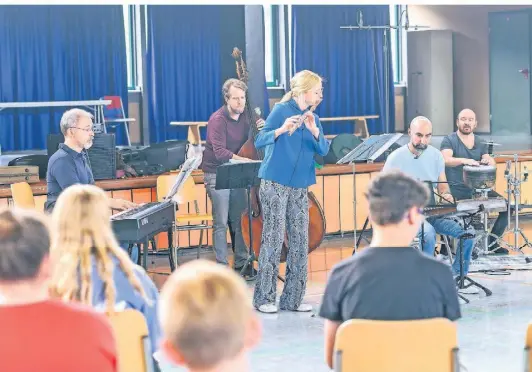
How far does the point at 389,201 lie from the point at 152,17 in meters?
11.7

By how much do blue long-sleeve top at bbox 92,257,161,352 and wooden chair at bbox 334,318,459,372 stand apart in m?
0.82

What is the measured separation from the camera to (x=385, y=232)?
3215mm

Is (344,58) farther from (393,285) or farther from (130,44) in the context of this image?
(393,285)

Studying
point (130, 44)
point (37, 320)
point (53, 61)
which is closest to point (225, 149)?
point (37, 320)

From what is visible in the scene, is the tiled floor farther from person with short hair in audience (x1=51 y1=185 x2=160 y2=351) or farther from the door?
the door

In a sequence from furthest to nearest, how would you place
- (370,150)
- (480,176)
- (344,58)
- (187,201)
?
(344,58) → (187,201) → (480,176) → (370,150)

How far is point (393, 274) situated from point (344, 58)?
523 inches

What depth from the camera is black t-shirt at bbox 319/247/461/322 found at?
318cm

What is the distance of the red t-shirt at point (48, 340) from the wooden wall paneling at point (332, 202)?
708 cm

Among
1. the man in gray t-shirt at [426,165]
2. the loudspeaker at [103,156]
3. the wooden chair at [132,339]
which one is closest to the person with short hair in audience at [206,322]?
the wooden chair at [132,339]

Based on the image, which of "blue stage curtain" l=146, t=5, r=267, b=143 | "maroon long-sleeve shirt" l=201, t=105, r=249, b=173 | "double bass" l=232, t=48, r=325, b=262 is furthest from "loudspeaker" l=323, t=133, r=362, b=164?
"blue stage curtain" l=146, t=5, r=267, b=143

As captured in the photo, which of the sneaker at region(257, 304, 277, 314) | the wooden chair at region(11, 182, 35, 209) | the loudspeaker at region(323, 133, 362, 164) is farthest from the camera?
the loudspeaker at region(323, 133, 362, 164)

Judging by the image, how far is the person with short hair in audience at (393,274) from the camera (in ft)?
10.5

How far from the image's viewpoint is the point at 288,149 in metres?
6.17
